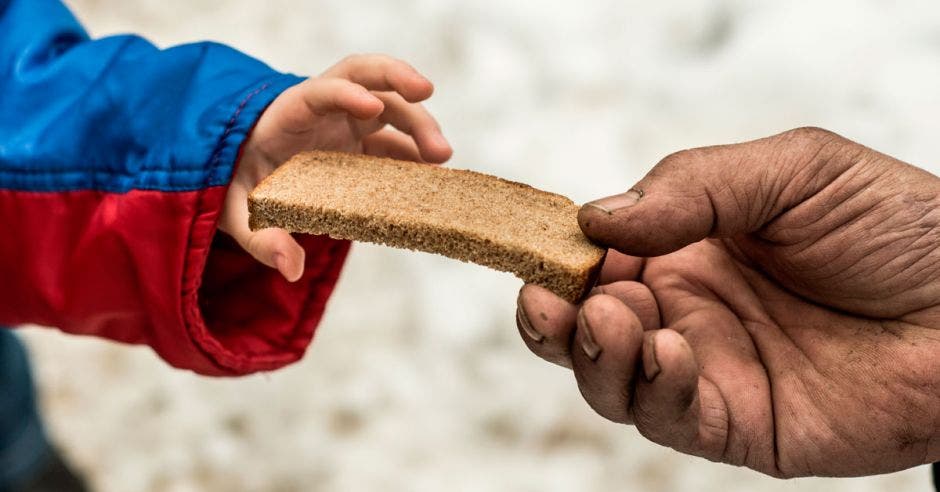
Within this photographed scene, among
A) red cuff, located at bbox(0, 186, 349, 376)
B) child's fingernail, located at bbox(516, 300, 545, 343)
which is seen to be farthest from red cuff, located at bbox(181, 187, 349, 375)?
child's fingernail, located at bbox(516, 300, 545, 343)

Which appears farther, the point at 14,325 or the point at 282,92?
the point at 14,325

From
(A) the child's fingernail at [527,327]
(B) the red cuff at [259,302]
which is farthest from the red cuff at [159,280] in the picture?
(A) the child's fingernail at [527,327]

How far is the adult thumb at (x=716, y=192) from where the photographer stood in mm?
752

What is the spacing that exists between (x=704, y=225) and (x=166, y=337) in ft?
2.13

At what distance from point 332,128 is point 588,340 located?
469 millimetres

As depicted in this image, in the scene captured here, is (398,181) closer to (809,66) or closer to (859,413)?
(859,413)

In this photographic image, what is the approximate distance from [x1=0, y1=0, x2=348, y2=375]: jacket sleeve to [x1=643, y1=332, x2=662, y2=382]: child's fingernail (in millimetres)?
488

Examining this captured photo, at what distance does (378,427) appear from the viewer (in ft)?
4.94

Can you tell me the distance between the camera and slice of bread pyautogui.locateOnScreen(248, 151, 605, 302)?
751 mm

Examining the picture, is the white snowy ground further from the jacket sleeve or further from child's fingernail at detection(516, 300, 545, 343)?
child's fingernail at detection(516, 300, 545, 343)

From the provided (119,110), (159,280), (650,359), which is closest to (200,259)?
(159,280)

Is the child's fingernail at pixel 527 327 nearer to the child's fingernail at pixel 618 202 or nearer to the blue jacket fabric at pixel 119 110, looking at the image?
the child's fingernail at pixel 618 202

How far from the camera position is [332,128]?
101 cm

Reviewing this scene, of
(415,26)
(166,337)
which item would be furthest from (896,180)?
(415,26)
